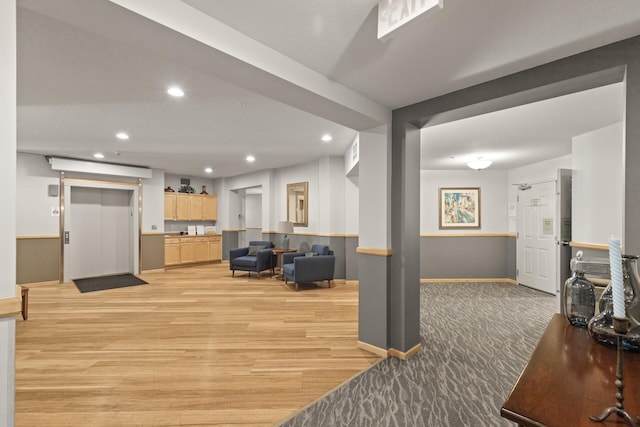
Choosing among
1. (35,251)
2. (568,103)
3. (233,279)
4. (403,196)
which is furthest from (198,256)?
(568,103)

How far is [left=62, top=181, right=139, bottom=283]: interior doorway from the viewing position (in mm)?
6727

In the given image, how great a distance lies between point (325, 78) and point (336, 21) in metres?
0.67

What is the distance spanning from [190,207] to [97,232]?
2349 mm

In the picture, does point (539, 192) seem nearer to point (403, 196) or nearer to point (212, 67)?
point (403, 196)

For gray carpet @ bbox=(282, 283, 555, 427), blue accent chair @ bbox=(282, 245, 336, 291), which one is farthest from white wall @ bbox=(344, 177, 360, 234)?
gray carpet @ bbox=(282, 283, 555, 427)

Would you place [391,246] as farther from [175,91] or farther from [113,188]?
[113,188]

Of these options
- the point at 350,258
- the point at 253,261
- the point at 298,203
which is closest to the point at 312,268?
the point at 350,258

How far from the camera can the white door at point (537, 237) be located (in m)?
5.68

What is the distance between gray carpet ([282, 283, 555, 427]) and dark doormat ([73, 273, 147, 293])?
570 cm

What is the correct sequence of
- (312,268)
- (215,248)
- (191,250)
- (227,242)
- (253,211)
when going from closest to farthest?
(312,268), (191,250), (215,248), (227,242), (253,211)

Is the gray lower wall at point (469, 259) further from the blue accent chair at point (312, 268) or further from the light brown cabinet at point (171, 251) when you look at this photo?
the light brown cabinet at point (171, 251)

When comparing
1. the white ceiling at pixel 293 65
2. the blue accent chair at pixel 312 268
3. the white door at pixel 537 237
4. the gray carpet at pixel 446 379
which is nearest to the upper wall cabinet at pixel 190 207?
the white ceiling at pixel 293 65

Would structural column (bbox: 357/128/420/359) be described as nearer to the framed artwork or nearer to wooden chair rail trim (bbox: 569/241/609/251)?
wooden chair rail trim (bbox: 569/241/609/251)

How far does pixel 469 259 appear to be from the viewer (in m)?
6.82
